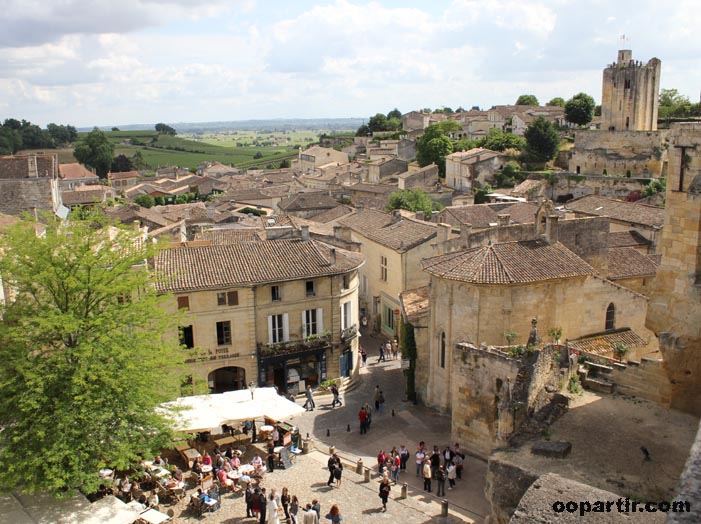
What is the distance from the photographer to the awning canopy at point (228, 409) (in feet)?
78.6

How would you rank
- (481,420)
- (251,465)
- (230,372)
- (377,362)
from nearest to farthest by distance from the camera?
(251,465)
(481,420)
(230,372)
(377,362)

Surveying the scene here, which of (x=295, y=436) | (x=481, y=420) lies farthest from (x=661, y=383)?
(x=295, y=436)

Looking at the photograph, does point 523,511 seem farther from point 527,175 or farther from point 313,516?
point 527,175

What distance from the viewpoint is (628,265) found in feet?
120

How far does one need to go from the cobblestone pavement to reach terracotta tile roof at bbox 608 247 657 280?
12.8m

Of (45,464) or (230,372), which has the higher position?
(45,464)

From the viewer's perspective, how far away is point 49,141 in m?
186

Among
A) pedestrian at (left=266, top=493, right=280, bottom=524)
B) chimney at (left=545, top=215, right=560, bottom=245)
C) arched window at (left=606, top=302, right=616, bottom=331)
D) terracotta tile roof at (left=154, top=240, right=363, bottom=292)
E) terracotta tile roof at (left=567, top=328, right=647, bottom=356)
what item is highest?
chimney at (left=545, top=215, right=560, bottom=245)

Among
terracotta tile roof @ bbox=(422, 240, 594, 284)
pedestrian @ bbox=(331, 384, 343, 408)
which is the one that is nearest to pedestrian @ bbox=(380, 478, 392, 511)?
terracotta tile roof @ bbox=(422, 240, 594, 284)

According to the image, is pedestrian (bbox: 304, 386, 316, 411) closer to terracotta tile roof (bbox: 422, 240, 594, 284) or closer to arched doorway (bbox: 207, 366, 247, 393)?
arched doorway (bbox: 207, 366, 247, 393)

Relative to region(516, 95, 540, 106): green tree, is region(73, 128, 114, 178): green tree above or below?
A: below

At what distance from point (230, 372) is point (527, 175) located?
59448mm

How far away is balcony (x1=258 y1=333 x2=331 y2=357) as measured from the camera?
33.8 meters

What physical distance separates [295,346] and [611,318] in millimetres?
15247
